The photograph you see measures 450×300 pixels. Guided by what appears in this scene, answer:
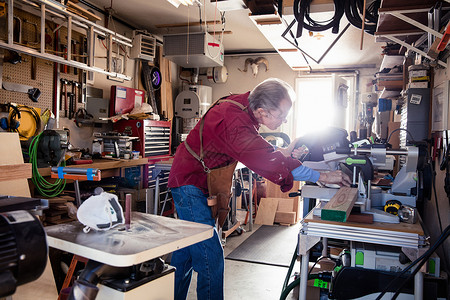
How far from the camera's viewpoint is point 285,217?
5.01m

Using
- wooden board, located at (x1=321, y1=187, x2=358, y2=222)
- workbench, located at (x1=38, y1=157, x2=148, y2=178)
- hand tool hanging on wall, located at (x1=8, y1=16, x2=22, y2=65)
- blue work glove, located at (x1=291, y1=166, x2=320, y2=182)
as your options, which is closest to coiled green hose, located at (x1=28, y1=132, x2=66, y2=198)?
workbench, located at (x1=38, y1=157, x2=148, y2=178)

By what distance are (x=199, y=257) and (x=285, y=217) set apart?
3.37 meters

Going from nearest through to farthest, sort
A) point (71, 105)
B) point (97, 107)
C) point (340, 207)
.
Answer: point (340, 207) < point (71, 105) < point (97, 107)

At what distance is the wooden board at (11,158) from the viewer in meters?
2.06

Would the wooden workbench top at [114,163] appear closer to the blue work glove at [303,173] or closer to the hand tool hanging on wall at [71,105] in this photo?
the hand tool hanging on wall at [71,105]

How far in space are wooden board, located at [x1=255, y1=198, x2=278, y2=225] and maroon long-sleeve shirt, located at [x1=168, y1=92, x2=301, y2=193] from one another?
328 centimetres

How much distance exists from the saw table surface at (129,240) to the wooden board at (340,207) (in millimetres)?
541

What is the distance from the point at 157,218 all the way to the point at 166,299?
32 cm

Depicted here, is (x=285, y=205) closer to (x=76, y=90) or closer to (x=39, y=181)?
(x=76, y=90)

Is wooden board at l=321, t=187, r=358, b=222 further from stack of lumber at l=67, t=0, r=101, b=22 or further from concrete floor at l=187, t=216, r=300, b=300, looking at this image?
stack of lumber at l=67, t=0, r=101, b=22

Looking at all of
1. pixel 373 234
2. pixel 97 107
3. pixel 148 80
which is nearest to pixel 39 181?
pixel 97 107

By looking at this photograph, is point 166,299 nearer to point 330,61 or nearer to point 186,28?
point 186,28

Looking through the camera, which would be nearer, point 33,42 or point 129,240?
point 129,240

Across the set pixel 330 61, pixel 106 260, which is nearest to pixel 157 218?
pixel 106 260
